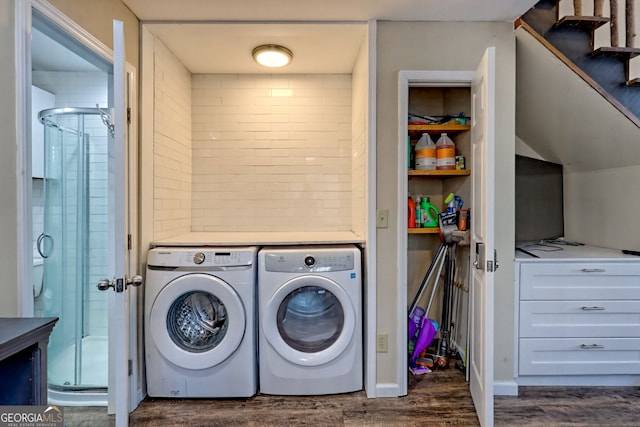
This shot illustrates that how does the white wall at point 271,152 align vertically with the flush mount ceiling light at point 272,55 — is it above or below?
below

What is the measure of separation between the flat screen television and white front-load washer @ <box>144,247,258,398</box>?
2.21 meters

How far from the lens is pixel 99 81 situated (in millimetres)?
2572

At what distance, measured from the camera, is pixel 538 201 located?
2.79 m

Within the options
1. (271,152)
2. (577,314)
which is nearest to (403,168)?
(271,152)

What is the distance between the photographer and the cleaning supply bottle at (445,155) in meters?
2.21

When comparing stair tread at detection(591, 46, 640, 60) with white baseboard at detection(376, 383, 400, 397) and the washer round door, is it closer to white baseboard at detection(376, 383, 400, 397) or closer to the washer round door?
white baseboard at detection(376, 383, 400, 397)

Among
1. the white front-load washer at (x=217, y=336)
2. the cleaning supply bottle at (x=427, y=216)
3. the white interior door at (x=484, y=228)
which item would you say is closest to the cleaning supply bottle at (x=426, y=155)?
the cleaning supply bottle at (x=427, y=216)

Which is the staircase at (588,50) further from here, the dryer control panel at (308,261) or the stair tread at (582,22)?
the dryer control panel at (308,261)

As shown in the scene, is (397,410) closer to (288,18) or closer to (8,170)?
(8,170)

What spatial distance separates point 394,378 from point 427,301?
779mm

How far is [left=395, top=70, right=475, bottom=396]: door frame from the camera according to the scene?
2.00 metres

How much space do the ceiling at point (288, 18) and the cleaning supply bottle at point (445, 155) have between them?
0.75 metres

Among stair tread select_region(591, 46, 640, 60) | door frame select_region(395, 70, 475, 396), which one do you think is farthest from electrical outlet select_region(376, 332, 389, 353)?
stair tread select_region(591, 46, 640, 60)

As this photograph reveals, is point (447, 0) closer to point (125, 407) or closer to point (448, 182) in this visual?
point (448, 182)
